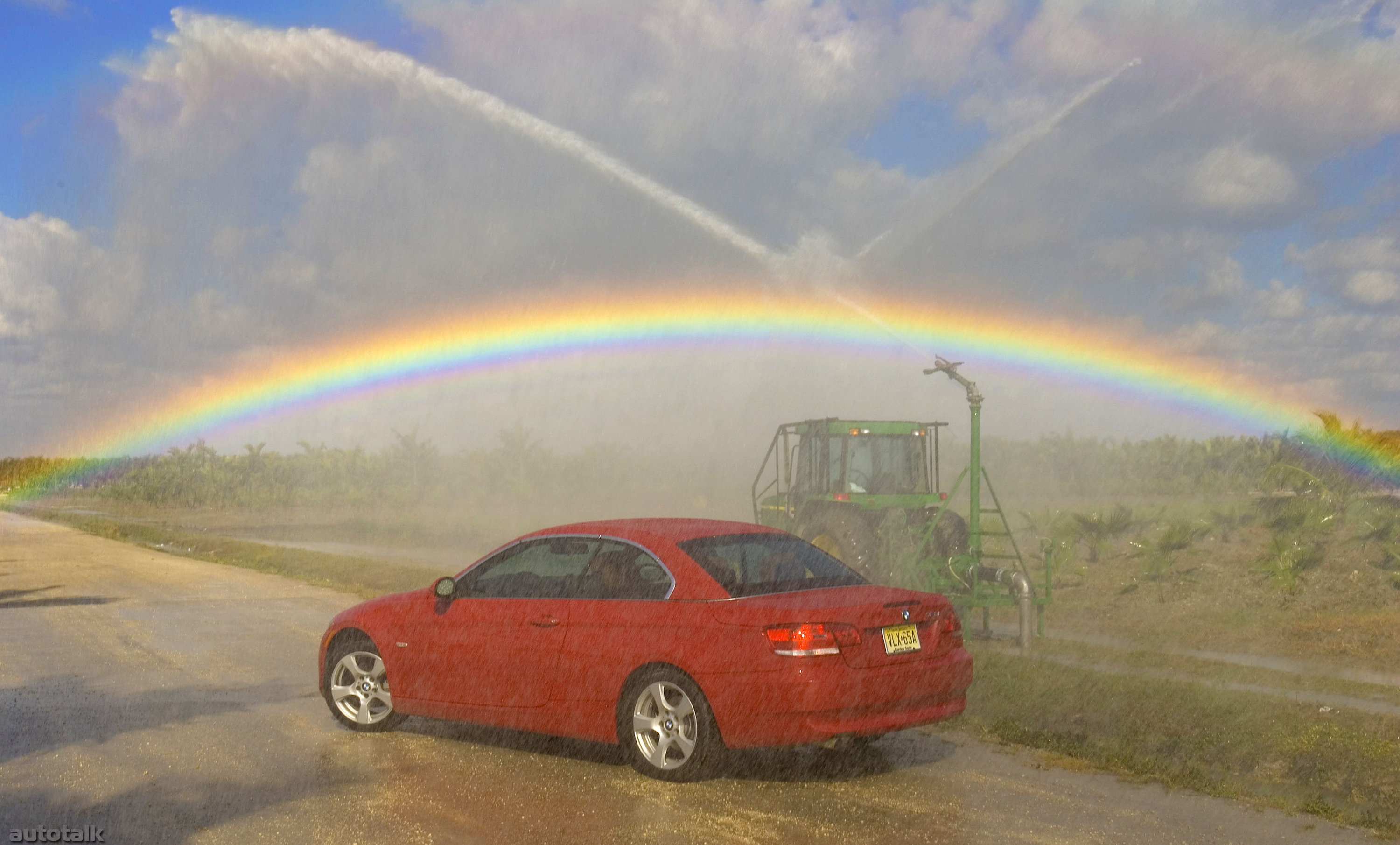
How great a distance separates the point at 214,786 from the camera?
6.76 metres

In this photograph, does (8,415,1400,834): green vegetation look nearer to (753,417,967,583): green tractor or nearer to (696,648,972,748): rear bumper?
(753,417,967,583): green tractor

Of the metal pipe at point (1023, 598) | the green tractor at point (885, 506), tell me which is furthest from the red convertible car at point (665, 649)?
the green tractor at point (885, 506)

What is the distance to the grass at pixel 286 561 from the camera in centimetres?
2098

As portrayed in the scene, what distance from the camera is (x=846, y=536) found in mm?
15094

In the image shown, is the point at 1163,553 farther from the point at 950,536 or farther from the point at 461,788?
the point at 461,788

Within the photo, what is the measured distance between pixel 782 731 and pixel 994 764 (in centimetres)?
169

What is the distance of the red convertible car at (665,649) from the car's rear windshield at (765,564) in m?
0.01

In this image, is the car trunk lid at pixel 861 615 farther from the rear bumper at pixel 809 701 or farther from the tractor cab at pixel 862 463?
the tractor cab at pixel 862 463

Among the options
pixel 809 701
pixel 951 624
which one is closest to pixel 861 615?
pixel 809 701

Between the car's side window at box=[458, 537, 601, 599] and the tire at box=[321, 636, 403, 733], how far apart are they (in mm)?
919

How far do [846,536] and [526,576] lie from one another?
757 centimetres

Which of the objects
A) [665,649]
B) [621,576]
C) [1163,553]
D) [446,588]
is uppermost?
[1163,553]

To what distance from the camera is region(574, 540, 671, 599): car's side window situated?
7406 mm

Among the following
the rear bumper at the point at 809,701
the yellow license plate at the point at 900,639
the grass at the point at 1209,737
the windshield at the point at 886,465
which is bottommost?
the grass at the point at 1209,737
